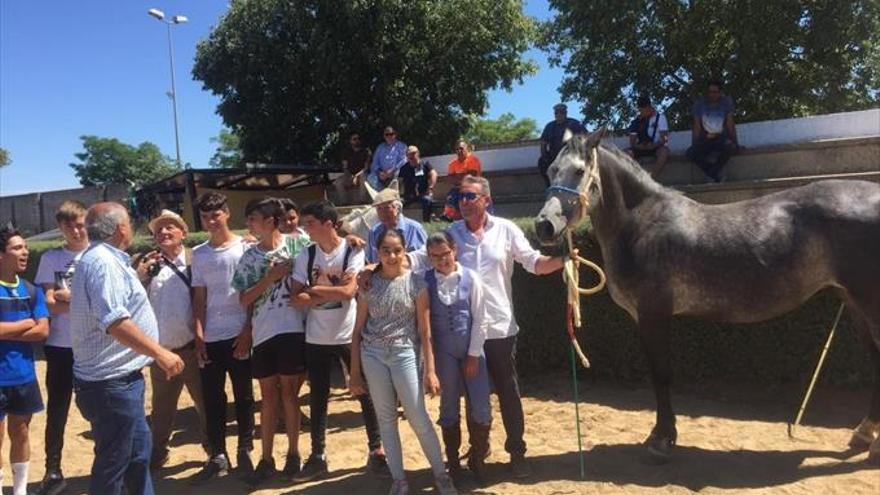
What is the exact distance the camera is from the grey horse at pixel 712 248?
424 cm

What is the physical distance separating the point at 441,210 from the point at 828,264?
731 centimetres

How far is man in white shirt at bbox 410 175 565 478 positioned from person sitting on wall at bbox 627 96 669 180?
5.66 metres

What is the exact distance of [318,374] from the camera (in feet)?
14.8

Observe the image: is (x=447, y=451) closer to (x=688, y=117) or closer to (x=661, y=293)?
(x=661, y=293)

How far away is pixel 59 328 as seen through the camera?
4629 millimetres

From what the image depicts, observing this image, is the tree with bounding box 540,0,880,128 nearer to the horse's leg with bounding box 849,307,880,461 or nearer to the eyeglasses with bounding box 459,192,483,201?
the horse's leg with bounding box 849,307,880,461

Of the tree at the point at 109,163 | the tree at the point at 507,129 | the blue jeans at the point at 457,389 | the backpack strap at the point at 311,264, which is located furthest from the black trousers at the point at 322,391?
the tree at the point at 109,163

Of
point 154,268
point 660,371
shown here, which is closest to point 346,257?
point 154,268

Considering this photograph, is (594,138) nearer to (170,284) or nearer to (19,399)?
(170,284)

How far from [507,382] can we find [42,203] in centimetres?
2660

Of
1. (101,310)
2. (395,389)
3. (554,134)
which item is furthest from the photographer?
(554,134)

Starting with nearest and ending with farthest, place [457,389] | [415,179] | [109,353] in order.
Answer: [109,353] → [457,389] → [415,179]

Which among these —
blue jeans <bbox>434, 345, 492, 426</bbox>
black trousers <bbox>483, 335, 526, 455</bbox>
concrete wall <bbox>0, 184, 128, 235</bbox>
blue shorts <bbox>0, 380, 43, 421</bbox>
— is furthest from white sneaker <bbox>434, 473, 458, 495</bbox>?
concrete wall <bbox>0, 184, 128, 235</bbox>

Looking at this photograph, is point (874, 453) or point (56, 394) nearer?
point (874, 453)
